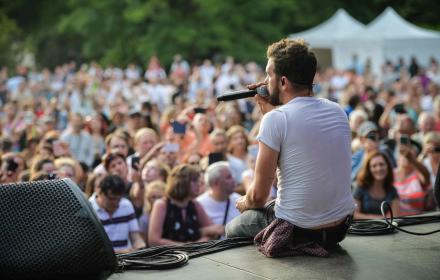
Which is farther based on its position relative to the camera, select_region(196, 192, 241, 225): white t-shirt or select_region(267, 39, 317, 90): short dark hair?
select_region(196, 192, 241, 225): white t-shirt

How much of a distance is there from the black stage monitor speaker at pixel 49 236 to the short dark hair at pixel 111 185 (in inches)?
113

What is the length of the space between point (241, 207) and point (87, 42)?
32.9 m

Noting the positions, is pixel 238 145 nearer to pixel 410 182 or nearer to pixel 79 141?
pixel 410 182

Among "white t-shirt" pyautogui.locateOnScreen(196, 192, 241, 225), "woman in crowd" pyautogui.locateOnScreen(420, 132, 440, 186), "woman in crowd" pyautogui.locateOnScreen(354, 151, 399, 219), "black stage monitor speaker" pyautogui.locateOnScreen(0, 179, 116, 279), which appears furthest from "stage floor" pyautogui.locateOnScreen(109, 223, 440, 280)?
"woman in crowd" pyautogui.locateOnScreen(420, 132, 440, 186)

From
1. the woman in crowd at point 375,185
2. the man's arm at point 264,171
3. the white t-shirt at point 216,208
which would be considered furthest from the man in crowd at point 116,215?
the man's arm at point 264,171

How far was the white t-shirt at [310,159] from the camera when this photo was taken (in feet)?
11.4

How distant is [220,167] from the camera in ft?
22.3

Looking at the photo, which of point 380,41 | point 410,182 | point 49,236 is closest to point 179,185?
point 410,182

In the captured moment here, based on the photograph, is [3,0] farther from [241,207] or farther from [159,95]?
[241,207]

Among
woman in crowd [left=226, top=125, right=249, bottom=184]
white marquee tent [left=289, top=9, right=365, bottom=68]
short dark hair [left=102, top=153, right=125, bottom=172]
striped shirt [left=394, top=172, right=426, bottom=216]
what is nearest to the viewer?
short dark hair [left=102, top=153, right=125, bottom=172]

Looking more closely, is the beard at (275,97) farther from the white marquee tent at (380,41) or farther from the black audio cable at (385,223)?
the white marquee tent at (380,41)

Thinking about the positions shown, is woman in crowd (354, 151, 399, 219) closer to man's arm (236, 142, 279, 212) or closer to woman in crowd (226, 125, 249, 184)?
woman in crowd (226, 125, 249, 184)

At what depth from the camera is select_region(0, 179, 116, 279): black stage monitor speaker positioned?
3008mm

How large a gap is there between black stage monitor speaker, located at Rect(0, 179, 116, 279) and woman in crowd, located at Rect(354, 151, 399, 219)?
14.4ft
